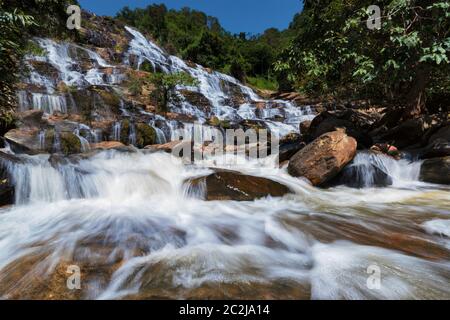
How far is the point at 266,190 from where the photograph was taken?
6.06 meters

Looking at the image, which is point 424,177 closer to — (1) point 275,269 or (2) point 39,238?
(1) point 275,269

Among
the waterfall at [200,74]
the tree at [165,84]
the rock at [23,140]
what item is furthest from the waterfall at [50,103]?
the waterfall at [200,74]

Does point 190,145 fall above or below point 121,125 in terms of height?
below

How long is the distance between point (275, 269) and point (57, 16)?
28.5 ft

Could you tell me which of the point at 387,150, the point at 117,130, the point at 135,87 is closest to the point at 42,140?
the point at 117,130

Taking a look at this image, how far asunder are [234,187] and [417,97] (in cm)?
642

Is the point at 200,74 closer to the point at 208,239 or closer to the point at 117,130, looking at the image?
the point at 117,130

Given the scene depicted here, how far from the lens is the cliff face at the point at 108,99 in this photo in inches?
493

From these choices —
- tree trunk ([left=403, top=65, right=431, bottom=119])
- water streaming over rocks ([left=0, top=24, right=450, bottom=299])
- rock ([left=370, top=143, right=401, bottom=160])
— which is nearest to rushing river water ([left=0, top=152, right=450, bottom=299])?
water streaming over rocks ([left=0, top=24, right=450, bottom=299])

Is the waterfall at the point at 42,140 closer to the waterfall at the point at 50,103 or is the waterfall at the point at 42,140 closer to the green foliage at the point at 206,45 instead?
the waterfall at the point at 50,103

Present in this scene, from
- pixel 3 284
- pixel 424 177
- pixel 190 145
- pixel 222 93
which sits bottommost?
pixel 3 284

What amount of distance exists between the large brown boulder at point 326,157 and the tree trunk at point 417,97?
2.86 metres

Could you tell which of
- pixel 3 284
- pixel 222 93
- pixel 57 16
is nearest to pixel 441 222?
pixel 3 284

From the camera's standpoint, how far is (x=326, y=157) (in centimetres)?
654
